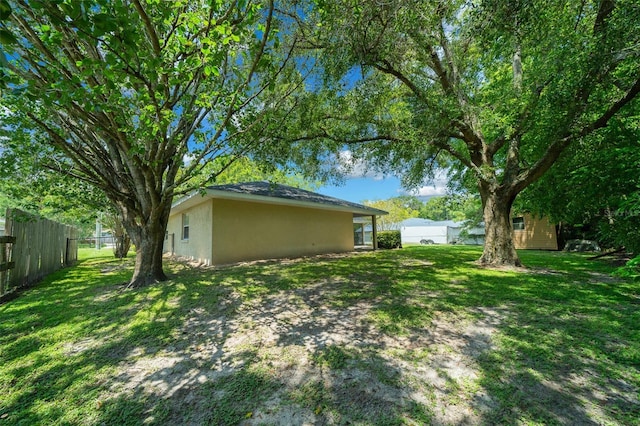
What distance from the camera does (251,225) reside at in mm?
11328

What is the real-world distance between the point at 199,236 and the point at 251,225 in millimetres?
2140

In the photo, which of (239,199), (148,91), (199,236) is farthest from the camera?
(199,236)

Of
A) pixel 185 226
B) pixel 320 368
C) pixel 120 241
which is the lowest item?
pixel 320 368

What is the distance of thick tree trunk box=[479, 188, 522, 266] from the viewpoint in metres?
8.77

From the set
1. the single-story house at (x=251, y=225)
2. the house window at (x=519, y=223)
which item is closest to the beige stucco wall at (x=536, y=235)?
the house window at (x=519, y=223)

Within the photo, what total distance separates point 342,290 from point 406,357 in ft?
9.46

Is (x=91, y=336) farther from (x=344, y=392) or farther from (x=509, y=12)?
(x=509, y=12)

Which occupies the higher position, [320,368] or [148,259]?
[148,259]

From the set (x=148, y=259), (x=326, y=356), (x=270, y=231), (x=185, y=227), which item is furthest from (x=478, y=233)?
(x=326, y=356)

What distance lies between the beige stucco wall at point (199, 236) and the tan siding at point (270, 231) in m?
0.41

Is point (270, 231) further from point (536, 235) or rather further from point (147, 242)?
point (536, 235)

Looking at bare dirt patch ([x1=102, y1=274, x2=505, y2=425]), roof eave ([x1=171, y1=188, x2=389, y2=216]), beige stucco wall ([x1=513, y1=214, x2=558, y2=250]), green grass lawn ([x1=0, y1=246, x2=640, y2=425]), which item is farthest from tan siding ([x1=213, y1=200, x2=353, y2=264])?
beige stucco wall ([x1=513, y1=214, x2=558, y2=250])

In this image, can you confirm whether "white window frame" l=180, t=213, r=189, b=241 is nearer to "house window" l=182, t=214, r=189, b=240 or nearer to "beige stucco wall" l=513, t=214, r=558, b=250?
"house window" l=182, t=214, r=189, b=240

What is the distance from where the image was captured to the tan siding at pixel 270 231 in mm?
10421
